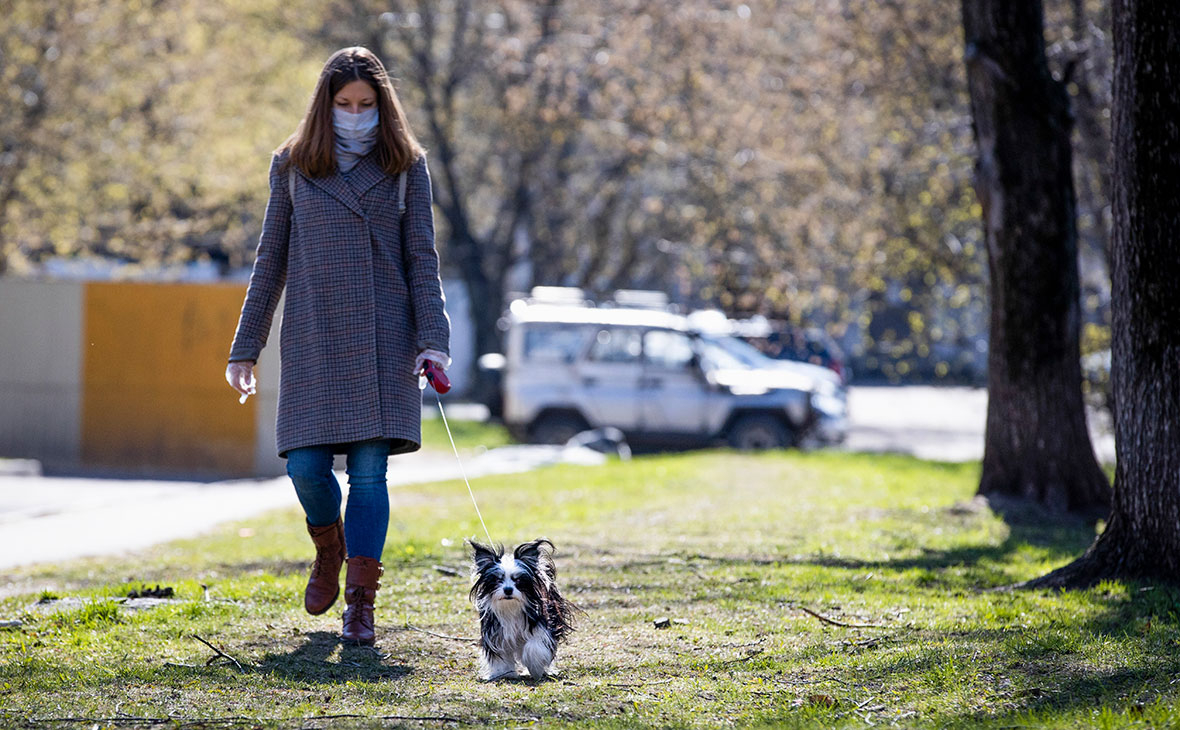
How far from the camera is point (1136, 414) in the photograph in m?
6.15

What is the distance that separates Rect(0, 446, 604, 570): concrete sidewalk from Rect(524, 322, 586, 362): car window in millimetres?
2199

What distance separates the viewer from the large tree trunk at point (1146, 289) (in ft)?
19.8

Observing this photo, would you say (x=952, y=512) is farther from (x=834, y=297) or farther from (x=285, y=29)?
(x=285, y=29)

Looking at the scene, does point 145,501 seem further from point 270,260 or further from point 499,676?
point 499,676

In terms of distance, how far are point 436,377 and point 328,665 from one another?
42.6 inches

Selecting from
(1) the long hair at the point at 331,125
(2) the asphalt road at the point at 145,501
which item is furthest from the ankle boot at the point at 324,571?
(2) the asphalt road at the point at 145,501

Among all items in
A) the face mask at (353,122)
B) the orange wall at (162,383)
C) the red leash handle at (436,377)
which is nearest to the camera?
the red leash handle at (436,377)

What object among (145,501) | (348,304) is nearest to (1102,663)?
(348,304)

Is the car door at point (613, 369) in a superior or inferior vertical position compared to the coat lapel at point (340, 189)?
inferior

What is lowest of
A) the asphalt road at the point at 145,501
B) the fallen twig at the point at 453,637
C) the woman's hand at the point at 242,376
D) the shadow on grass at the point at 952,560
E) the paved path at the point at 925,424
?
the paved path at the point at 925,424

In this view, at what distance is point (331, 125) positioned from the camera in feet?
17.0

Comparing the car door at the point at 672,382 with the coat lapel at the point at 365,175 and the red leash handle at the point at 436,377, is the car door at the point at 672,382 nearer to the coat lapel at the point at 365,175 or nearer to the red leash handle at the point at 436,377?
the coat lapel at the point at 365,175

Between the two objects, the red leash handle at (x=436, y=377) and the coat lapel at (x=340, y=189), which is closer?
the red leash handle at (x=436, y=377)

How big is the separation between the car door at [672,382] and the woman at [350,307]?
13269mm
